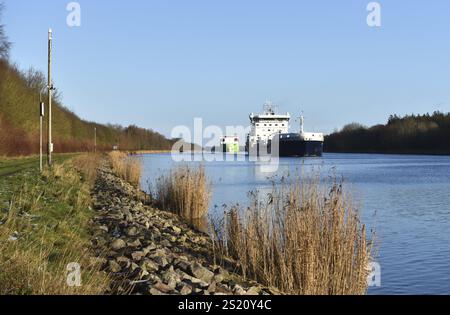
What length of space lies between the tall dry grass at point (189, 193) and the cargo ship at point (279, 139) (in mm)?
65901

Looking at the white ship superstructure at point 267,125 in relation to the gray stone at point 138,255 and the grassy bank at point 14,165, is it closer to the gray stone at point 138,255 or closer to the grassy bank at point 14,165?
the grassy bank at point 14,165

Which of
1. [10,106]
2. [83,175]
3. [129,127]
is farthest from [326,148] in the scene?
[83,175]

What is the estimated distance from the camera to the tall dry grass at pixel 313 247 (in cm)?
684

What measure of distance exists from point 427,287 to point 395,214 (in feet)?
28.5

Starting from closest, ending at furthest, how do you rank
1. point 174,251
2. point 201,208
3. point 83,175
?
1. point 174,251
2. point 201,208
3. point 83,175

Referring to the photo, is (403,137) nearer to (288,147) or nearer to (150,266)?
(288,147)

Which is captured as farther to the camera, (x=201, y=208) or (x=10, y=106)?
(x=10, y=106)

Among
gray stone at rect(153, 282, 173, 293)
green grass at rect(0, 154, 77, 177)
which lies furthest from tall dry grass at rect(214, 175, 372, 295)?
green grass at rect(0, 154, 77, 177)

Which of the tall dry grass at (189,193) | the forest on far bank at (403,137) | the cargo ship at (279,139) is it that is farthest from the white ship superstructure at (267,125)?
the tall dry grass at (189,193)

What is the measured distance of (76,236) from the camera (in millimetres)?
8648

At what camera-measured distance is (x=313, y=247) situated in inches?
275

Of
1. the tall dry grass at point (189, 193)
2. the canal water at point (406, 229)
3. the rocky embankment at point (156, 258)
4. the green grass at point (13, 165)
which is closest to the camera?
the rocky embankment at point (156, 258)

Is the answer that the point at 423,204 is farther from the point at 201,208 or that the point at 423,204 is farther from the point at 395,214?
the point at 201,208

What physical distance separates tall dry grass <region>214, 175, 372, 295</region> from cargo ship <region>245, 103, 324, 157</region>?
7376cm
